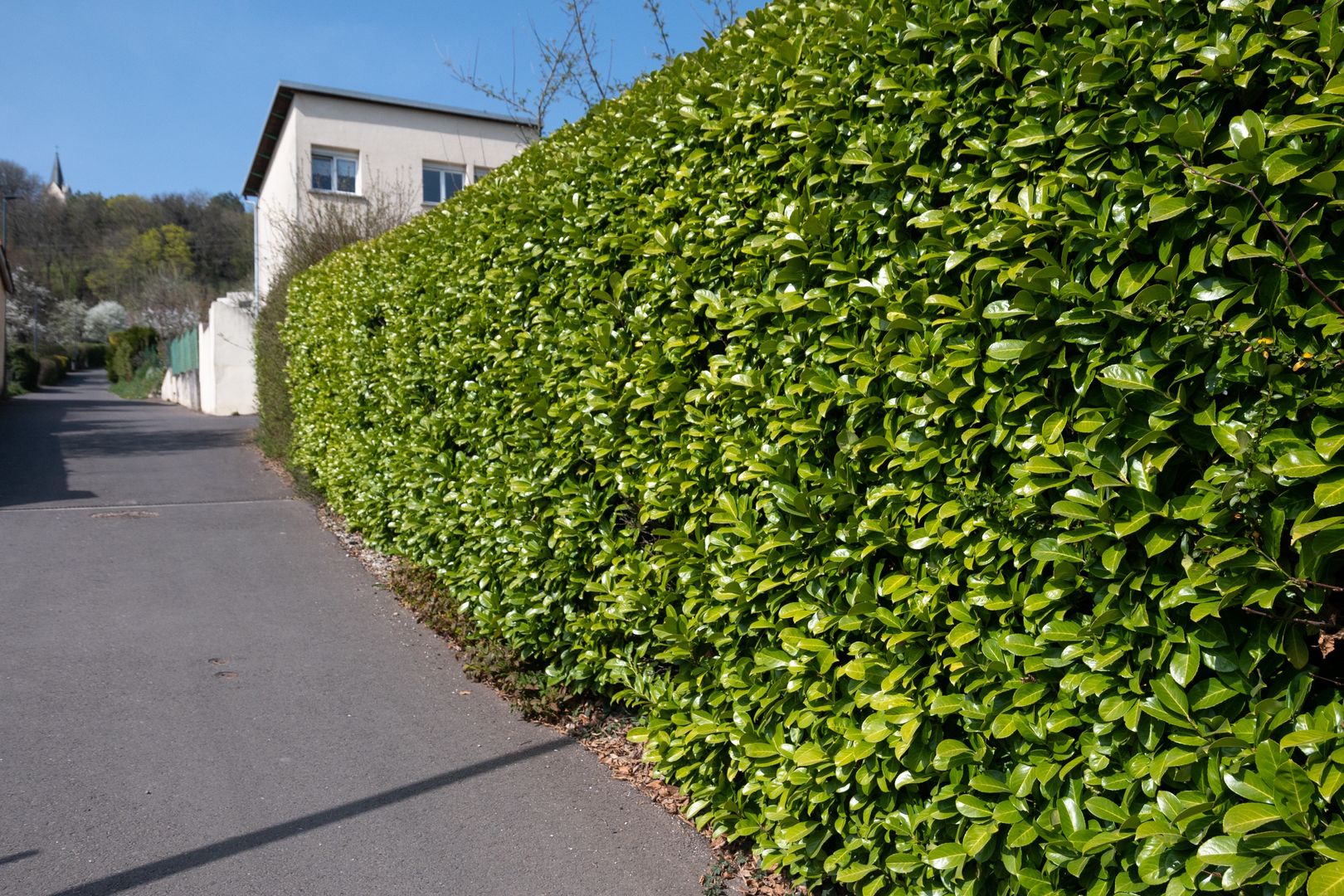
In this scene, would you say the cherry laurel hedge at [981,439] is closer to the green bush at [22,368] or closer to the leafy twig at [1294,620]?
the leafy twig at [1294,620]

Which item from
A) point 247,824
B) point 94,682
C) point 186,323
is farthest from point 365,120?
point 186,323

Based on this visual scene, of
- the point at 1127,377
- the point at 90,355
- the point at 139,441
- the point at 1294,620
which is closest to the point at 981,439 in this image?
the point at 1127,377

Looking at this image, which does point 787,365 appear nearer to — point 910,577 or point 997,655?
point 910,577

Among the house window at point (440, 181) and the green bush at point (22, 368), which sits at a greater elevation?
the house window at point (440, 181)

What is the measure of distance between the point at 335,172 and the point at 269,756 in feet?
75.2

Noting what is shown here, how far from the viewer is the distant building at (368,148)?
2411 cm

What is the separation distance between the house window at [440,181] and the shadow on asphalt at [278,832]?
77.7 feet

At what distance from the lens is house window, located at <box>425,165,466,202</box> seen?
2628 centimetres

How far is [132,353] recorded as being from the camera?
1943 inches

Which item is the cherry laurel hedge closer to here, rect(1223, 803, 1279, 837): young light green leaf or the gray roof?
rect(1223, 803, 1279, 837): young light green leaf

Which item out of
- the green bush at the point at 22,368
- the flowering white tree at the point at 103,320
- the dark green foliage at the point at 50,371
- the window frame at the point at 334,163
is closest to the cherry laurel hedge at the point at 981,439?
the window frame at the point at 334,163

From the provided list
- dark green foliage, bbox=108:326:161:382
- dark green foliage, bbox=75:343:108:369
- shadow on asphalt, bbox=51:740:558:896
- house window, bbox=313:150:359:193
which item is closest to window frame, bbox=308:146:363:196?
house window, bbox=313:150:359:193

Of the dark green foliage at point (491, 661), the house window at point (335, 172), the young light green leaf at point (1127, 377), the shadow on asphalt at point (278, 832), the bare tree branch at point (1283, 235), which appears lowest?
the shadow on asphalt at point (278, 832)

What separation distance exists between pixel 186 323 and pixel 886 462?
5398cm
